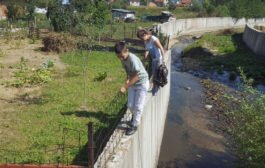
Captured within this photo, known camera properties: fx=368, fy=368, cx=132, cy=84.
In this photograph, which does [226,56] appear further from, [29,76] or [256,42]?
[29,76]

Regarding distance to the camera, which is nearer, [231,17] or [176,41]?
[176,41]

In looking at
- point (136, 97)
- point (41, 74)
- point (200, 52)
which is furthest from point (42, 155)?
point (200, 52)

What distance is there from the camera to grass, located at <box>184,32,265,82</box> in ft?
81.7

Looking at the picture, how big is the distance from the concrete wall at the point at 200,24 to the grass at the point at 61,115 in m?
21.4

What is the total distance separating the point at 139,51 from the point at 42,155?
14.7m

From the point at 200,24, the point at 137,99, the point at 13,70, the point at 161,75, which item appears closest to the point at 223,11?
the point at 200,24

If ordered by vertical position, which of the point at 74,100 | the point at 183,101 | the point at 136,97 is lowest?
the point at 183,101

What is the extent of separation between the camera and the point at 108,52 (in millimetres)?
21688

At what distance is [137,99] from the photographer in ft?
24.5

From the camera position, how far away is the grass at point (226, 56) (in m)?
24.9

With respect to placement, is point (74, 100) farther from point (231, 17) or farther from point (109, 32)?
point (231, 17)

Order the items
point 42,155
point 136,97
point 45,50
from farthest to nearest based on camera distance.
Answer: point 45,50
point 42,155
point 136,97

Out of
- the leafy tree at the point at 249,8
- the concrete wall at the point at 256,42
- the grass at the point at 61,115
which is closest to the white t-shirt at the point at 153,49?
the grass at the point at 61,115

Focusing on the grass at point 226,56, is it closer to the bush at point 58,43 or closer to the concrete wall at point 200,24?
the concrete wall at point 200,24
